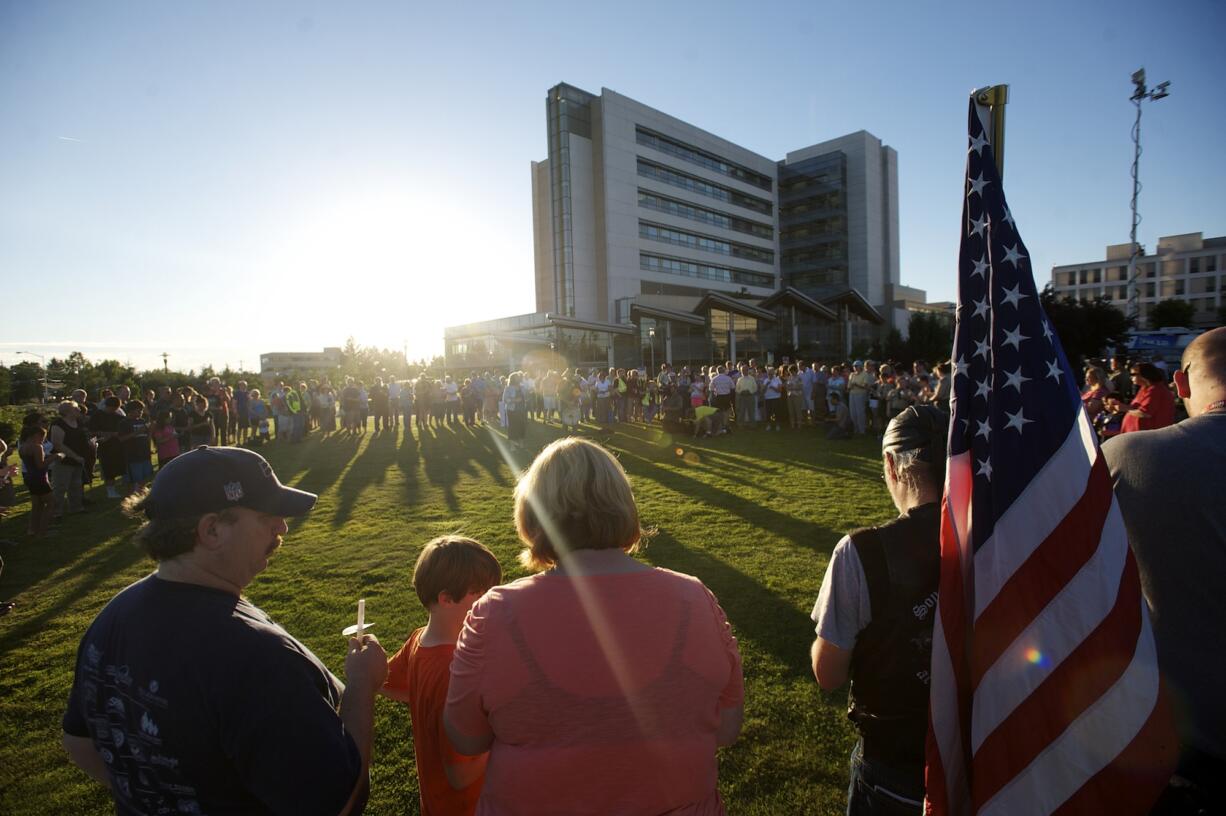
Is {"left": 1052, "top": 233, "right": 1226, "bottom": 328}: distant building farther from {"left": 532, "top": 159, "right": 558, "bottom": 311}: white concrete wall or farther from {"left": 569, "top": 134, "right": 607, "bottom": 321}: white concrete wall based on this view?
Result: {"left": 532, "top": 159, "right": 558, "bottom": 311}: white concrete wall

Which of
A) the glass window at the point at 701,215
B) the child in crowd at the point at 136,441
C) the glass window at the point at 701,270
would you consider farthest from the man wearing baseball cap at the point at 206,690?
the glass window at the point at 701,215

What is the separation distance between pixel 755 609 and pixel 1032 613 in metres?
3.66

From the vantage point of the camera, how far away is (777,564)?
6.38 metres

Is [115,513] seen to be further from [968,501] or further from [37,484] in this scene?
[968,501]

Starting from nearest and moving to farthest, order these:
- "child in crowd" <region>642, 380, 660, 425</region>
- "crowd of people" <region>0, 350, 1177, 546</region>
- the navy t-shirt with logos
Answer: the navy t-shirt with logos < "crowd of people" <region>0, 350, 1177, 546</region> < "child in crowd" <region>642, 380, 660, 425</region>

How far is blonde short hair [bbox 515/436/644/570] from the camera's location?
5.32 ft

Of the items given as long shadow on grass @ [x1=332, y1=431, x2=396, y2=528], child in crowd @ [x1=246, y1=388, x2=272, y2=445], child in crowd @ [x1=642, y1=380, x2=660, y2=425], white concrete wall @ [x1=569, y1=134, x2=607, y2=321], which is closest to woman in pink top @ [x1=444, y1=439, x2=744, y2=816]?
long shadow on grass @ [x1=332, y1=431, x2=396, y2=528]

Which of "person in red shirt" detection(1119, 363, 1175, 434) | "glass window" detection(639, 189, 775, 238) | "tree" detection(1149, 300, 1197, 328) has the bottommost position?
"person in red shirt" detection(1119, 363, 1175, 434)

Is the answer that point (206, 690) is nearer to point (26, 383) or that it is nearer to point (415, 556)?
point (415, 556)

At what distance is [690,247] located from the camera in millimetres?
68438

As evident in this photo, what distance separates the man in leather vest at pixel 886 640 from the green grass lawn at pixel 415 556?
1.44 metres

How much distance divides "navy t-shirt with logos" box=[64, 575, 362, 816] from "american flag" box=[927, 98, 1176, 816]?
69.0 inches

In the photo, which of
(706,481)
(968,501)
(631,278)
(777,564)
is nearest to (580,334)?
(631,278)

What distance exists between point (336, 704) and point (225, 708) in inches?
14.5
